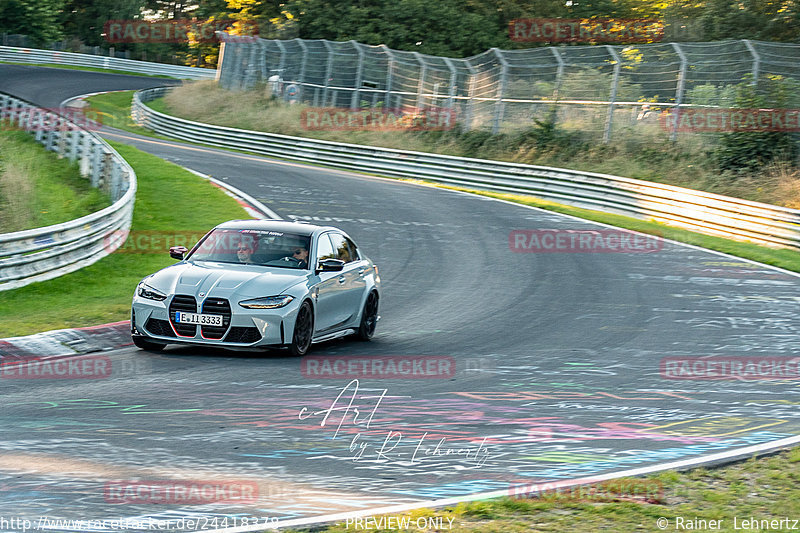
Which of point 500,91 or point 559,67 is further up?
point 559,67

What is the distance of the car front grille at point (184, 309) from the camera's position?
10586 millimetres

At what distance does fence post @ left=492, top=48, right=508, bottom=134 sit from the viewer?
36156 mm

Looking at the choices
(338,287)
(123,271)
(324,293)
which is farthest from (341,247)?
(123,271)

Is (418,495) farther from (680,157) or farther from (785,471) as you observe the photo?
(680,157)

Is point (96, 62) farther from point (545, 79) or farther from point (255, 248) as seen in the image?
point (255, 248)

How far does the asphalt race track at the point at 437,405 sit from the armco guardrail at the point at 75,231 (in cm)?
415

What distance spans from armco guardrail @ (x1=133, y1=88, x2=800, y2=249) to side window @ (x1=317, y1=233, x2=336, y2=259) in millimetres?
13600

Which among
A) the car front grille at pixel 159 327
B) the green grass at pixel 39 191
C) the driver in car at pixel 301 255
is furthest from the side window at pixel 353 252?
the green grass at pixel 39 191

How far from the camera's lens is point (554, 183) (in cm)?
3005

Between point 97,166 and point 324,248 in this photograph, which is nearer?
point 324,248

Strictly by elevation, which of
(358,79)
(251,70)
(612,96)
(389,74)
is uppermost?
(612,96)

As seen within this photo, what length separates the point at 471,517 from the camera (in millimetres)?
5500

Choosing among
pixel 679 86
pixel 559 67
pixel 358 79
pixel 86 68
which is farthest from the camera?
pixel 86 68

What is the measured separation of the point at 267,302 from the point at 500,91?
89.8ft
